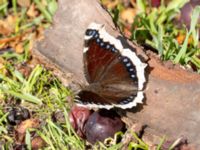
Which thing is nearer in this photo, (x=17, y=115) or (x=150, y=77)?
(x=150, y=77)

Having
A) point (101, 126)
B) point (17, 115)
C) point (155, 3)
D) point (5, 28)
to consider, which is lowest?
point (101, 126)

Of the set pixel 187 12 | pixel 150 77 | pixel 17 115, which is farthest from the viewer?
pixel 187 12

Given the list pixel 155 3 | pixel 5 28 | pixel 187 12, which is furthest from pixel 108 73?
pixel 5 28

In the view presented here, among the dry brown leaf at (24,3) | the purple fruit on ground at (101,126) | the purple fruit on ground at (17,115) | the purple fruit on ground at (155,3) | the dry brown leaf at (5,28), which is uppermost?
the dry brown leaf at (24,3)

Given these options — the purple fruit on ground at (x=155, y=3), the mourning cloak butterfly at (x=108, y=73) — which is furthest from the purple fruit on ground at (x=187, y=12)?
the mourning cloak butterfly at (x=108, y=73)

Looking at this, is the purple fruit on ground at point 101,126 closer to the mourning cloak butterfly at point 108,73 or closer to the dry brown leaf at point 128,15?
the mourning cloak butterfly at point 108,73

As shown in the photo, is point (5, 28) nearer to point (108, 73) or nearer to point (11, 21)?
point (11, 21)

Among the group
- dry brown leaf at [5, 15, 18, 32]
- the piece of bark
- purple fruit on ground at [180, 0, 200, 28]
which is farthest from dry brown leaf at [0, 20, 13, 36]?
purple fruit on ground at [180, 0, 200, 28]

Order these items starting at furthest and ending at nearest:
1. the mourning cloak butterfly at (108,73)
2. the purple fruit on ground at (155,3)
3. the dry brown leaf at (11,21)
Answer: the dry brown leaf at (11,21) → the purple fruit on ground at (155,3) → the mourning cloak butterfly at (108,73)
